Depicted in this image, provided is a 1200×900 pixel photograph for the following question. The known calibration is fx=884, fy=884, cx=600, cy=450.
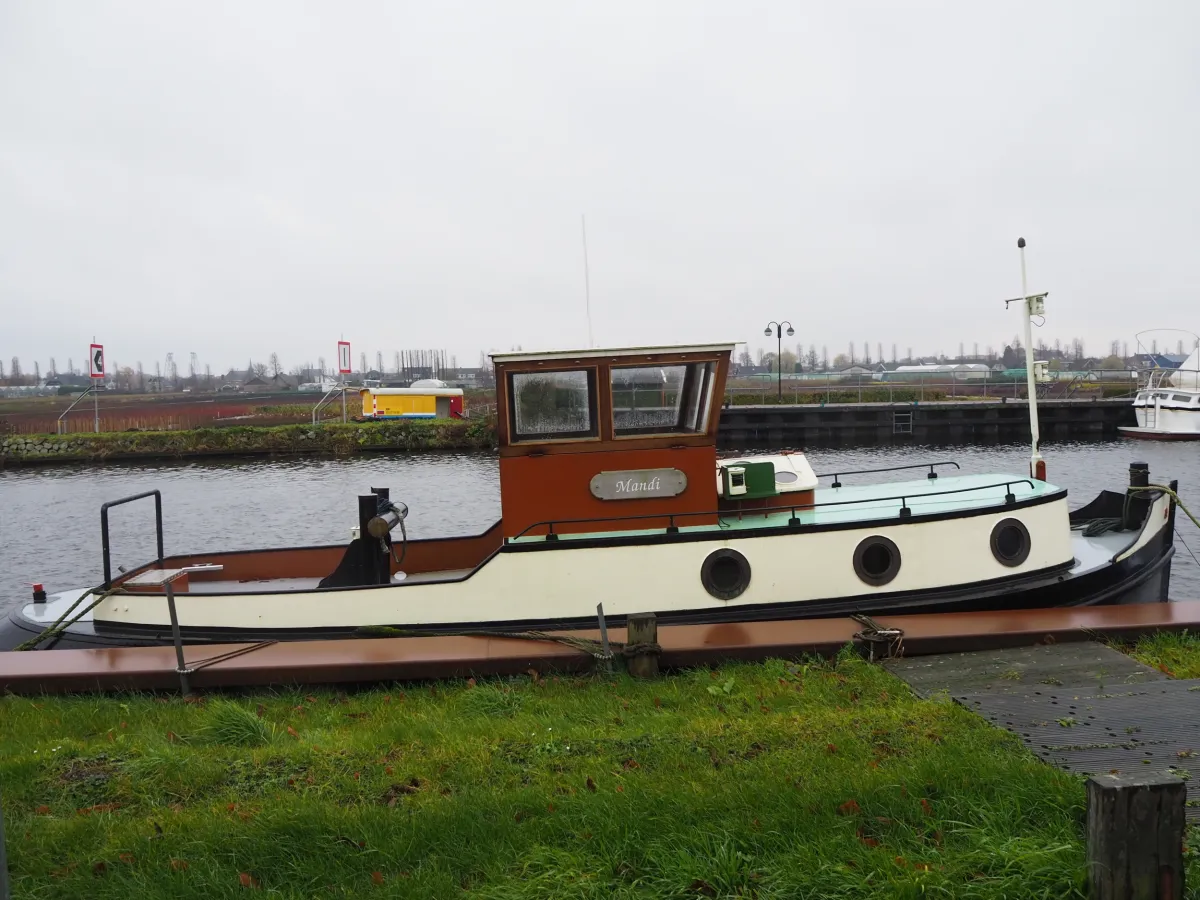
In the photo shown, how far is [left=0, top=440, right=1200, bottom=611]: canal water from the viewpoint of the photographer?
64.3ft

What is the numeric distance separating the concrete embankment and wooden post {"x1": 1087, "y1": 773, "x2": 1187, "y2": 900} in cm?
3731

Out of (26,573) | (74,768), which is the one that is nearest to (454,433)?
(26,573)

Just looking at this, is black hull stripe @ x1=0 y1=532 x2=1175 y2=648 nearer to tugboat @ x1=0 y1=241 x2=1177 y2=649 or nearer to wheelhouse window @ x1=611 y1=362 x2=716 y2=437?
tugboat @ x1=0 y1=241 x2=1177 y2=649

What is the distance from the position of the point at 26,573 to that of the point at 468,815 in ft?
56.9

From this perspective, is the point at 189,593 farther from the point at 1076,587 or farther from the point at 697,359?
the point at 1076,587

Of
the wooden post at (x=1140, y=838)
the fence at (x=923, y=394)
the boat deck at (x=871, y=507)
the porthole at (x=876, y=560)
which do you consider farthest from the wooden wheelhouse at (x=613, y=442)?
the fence at (x=923, y=394)

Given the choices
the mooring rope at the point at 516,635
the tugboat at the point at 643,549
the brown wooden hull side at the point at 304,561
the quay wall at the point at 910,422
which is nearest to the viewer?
the mooring rope at the point at 516,635

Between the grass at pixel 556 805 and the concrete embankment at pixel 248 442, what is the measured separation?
34.2 m

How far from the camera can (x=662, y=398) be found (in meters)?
8.62

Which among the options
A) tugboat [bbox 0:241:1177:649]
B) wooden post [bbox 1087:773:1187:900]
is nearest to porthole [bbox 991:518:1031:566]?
tugboat [bbox 0:241:1177:649]

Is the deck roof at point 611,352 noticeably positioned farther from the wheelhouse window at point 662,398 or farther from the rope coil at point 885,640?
the rope coil at point 885,640

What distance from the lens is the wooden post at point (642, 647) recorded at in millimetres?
7180

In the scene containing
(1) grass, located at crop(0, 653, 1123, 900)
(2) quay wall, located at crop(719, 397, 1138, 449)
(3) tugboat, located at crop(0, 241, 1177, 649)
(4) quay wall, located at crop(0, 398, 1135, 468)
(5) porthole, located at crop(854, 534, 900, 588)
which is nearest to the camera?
(1) grass, located at crop(0, 653, 1123, 900)

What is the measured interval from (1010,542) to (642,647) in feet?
13.2
